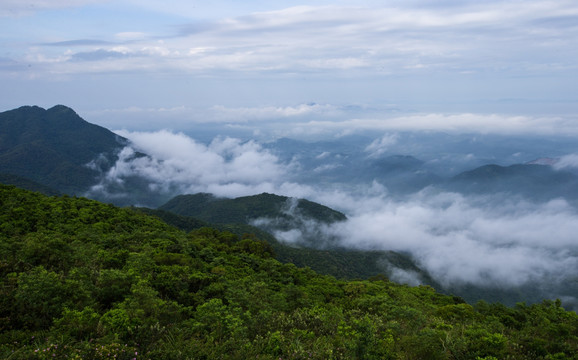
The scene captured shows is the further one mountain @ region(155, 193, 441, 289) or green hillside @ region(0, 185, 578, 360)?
mountain @ region(155, 193, 441, 289)

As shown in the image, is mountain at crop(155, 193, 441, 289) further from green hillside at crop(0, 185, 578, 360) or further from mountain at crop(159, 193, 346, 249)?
green hillside at crop(0, 185, 578, 360)

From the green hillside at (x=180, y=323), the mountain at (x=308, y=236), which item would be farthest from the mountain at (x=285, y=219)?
the green hillside at (x=180, y=323)

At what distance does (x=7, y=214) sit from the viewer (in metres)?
21.6

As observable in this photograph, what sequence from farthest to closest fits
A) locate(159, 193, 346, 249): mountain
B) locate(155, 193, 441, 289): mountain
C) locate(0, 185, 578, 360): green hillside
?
locate(159, 193, 346, 249): mountain
locate(155, 193, 441, 289): mountain
locate(0, 185, 578, 360): green hillside

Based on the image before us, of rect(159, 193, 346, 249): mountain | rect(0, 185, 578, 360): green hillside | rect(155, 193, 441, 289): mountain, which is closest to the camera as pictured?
rect(0, 185, 578, 360): green hillside

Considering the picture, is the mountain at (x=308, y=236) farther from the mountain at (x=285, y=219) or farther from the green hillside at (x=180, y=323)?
the green hillside at (x=180, y=323)

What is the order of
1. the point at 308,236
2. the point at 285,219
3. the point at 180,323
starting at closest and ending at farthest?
the point at 180,323 → the point at 308,236 → the point at 285,219

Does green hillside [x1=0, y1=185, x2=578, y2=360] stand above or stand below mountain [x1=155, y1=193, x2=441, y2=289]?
above

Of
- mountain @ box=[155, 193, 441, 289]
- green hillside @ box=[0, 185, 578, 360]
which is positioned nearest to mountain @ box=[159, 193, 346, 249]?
mountain @ box=[155, 193, 441, 289]

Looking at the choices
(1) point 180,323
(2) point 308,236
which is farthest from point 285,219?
(1) point 180,323

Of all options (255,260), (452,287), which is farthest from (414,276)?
(255,260)

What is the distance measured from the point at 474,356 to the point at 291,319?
5.25m

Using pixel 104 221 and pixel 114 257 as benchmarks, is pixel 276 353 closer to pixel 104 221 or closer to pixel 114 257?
pixel 114 257

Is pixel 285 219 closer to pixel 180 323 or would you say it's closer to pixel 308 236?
pixel 308 236
